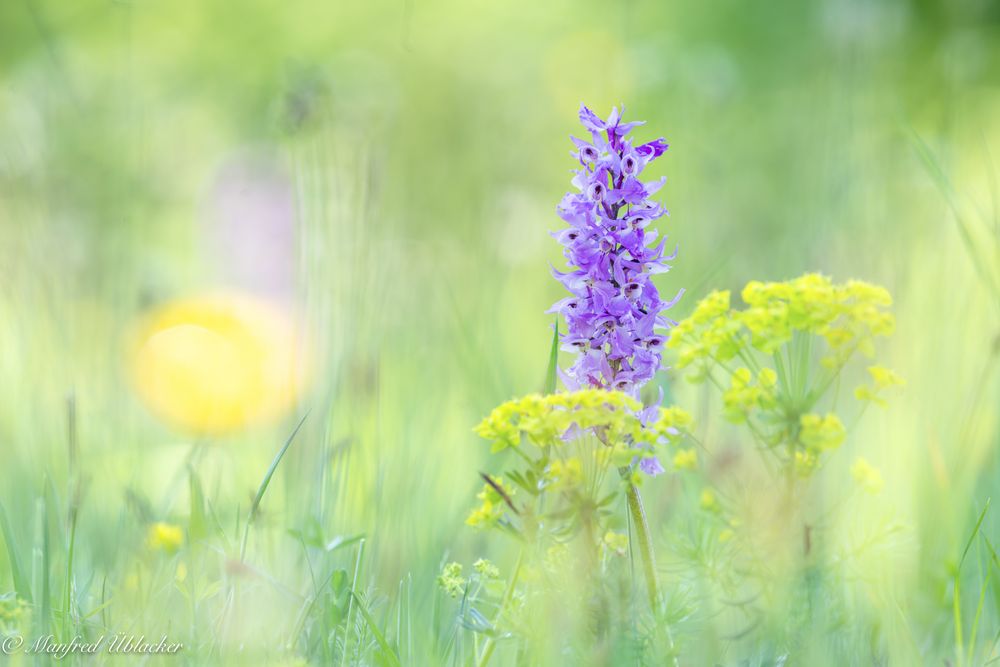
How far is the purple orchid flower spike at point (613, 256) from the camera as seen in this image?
157 centimetres

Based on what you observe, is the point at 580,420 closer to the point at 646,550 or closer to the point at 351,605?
the point at 646,550

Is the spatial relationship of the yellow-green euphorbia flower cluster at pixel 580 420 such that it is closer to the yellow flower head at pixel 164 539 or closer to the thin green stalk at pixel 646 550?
the thin green stalk at pixel 646 550

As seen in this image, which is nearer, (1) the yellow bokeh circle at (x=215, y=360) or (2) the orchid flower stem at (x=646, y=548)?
(2) the orchid flower stem at (x=646, y=548)

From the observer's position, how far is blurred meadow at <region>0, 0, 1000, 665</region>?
6.00 ft

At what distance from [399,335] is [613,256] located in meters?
2.44

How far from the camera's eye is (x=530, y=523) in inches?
60.0

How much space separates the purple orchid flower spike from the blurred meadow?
32 cm

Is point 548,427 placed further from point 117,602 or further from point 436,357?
point 436,357

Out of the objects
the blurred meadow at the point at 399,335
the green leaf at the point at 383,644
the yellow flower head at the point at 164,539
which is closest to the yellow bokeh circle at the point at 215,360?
the blurred meadow at the point at 399,335

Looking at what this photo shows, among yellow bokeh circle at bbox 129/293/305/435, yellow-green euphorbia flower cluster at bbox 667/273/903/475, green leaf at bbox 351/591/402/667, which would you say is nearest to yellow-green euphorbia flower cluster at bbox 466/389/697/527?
yellow-green euphorbia flower cluster at bbox 667/273/903/475

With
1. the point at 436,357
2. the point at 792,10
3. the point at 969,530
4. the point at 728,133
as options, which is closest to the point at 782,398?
the point at 969,530

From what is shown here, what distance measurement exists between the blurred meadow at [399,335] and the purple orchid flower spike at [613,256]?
0.32 metres

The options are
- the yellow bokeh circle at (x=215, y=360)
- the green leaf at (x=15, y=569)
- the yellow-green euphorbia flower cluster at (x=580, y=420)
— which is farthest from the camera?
the yellow bokeh circle at (x=215, y=360)

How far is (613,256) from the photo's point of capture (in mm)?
1582
